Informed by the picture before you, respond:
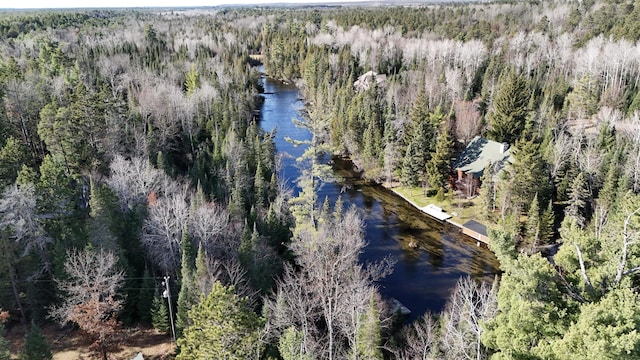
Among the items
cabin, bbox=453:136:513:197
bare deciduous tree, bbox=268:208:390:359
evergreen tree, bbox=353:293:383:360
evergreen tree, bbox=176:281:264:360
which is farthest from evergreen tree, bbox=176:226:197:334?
cabin, bbox=453:136:513:197

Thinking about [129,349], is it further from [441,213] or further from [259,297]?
[441,213]

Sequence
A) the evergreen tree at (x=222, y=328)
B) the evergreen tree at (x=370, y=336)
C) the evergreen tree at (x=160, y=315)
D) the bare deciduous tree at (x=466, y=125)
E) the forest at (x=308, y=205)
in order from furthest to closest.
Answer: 1. the bare deciduous tree at (x=466, y=125)
2. the evergreen tree at (x=160, y=315)
3. the evergreen tree at (x=370, y=336)
4. the evergreen tree at (x=222, y=328)
5. the forest at (x=308, y=205)

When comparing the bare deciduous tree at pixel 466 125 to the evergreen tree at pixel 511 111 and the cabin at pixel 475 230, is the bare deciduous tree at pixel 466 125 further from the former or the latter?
the cabin at pixel 475 230

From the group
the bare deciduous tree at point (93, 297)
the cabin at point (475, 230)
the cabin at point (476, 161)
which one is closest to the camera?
the bare deciduous tree at point (93, 297)

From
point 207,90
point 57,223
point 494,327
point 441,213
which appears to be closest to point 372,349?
point 494,327

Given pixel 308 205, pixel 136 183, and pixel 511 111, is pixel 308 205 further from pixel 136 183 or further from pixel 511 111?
pixel 511 111

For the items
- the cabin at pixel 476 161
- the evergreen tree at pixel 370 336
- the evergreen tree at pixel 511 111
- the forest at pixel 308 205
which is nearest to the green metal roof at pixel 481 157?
the cabin at pixel 476 161

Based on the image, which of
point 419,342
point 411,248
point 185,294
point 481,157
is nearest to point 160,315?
point 185,294
